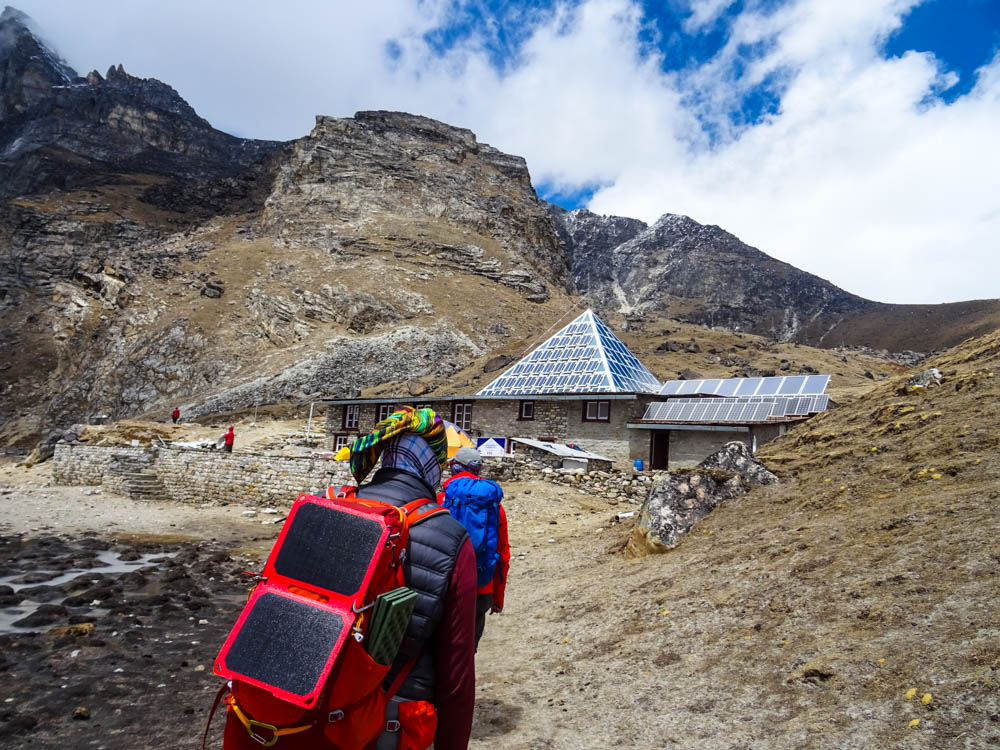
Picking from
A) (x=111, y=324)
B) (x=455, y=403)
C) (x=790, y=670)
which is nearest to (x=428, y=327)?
(x=455, y=403)

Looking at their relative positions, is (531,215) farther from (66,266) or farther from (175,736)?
(175,736)

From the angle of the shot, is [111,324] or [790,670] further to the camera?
[111,324]

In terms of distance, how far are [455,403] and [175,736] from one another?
2412 centimetres

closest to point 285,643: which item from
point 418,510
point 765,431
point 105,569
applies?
point 418,510

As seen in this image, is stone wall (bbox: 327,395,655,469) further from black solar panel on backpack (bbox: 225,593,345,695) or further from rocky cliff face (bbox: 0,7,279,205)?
rocky cliff face (bbox: 0,7,279,205)

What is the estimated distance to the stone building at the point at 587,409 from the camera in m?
22.0

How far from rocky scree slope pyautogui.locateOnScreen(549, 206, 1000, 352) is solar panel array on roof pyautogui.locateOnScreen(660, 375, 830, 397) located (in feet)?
210

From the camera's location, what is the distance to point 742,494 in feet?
29.4

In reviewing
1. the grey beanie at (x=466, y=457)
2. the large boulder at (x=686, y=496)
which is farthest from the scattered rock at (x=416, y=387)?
the grey beanie at (x=466, y=457)

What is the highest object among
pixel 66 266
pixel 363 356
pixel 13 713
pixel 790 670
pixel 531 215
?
pixel 531 215

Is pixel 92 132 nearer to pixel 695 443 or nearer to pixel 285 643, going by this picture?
pixel 695 443

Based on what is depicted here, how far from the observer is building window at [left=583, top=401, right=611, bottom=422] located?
24906 mm

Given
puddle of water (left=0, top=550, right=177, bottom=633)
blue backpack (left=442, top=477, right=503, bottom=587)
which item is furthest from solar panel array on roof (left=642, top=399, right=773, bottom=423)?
blue backpack (left=442, top=477, right=503, bottom=587)

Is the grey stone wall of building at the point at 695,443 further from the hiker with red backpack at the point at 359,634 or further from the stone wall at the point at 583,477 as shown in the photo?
the hiker with red backpack at the point at 359,634
